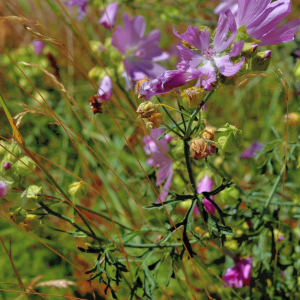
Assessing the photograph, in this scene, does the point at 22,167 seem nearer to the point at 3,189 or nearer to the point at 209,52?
the point at 3,189

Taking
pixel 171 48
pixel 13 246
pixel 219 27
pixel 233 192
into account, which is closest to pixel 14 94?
pixel 13 246

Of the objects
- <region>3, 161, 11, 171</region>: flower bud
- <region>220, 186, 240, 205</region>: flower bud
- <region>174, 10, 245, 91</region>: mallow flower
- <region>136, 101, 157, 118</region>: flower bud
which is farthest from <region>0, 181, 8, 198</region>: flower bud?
<region>220, 186, 240, 205</region>: flower bud

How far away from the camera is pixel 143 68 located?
1.25 metres

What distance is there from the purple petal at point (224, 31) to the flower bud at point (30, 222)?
0.51m

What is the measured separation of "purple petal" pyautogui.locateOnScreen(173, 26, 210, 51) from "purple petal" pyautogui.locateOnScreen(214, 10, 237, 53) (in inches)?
0.7

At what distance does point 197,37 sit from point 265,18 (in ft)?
0.37

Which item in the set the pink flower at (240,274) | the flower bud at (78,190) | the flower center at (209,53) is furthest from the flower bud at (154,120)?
the pink flower at (240,274)

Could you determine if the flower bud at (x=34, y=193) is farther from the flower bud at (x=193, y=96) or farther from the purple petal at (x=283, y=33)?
the purple petal at (x=283, y=33)

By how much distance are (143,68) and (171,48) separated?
0.98 m

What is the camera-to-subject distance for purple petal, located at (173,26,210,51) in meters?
0.51

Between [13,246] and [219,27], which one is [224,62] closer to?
[219,27]

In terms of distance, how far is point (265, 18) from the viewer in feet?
1.69

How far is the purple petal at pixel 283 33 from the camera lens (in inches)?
20.0

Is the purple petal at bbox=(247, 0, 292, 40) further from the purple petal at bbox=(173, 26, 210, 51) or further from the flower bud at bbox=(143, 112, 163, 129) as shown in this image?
the flower bud at bbox=(143, 112, 163, 129)
